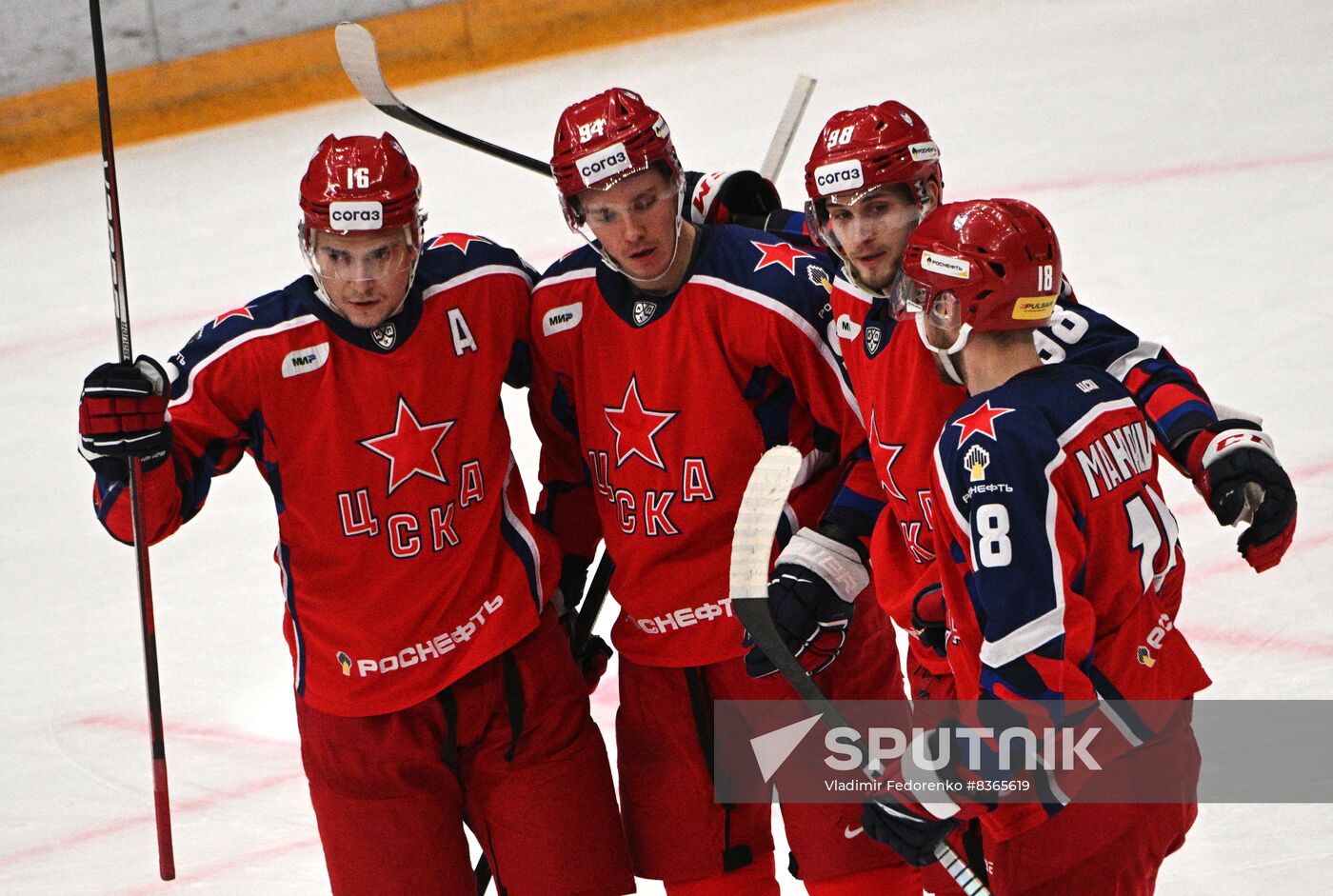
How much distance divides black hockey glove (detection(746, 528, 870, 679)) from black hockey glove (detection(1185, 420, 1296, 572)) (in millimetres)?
535

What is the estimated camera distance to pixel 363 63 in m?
3.18

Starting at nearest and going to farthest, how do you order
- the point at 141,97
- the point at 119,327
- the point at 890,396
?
the point at 890,396 < the point at 119,327 < the point at 141,97

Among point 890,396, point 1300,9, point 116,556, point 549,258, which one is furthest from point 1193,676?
point 1300,9

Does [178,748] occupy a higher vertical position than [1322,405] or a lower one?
lower

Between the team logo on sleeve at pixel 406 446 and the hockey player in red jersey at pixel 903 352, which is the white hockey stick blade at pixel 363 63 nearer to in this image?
the team logo on sleeve at pixel 406 446

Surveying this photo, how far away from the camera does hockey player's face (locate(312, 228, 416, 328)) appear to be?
253 cm

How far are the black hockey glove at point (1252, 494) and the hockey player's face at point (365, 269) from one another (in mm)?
1141

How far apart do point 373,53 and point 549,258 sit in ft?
9.96

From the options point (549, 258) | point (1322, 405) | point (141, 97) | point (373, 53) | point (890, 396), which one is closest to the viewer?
point (890, 396)

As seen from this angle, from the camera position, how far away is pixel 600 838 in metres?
2.72

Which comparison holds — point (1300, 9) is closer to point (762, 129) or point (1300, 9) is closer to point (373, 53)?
point (762, 129)

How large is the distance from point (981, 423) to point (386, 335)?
97 cm

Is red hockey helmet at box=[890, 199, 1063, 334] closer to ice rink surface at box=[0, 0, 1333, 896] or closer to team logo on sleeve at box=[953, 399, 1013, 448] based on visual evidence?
team logo on sleeve at box=[953, 399, 1013, 448]

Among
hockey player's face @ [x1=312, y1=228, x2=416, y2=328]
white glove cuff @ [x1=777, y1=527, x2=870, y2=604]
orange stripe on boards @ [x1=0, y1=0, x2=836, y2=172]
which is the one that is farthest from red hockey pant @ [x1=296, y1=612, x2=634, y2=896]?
orange stripe on boards @ [x1=0, y1=0, x2=836, y2=172]
